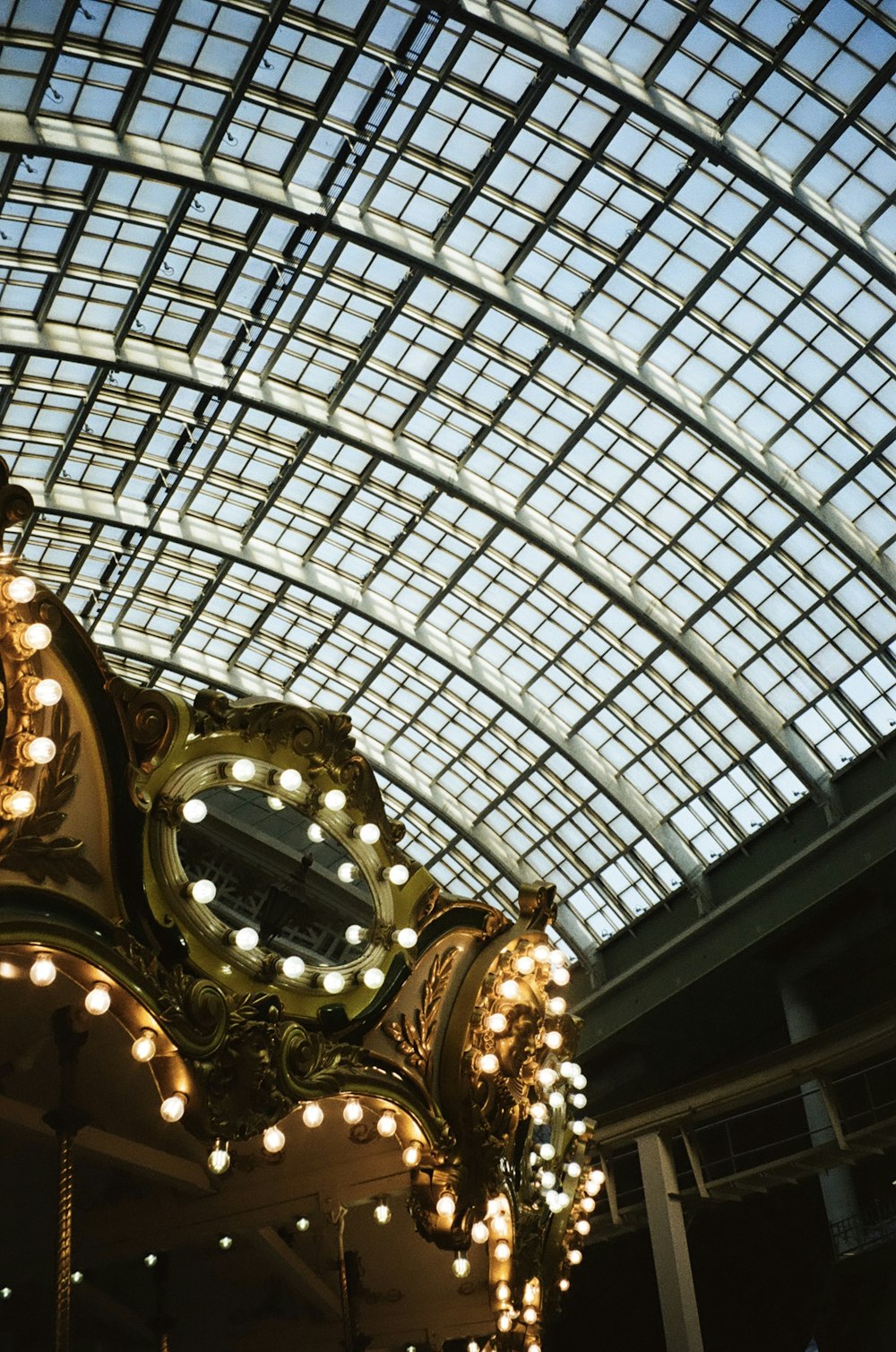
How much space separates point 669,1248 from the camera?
19.8m

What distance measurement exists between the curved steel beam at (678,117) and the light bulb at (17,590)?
16.3 metres

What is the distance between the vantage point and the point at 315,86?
2264 cm

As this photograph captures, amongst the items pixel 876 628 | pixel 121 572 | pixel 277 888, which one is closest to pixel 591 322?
pixel 876 628

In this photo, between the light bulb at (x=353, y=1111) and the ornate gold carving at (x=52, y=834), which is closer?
the ornate gold carving at (x=52, y=834)

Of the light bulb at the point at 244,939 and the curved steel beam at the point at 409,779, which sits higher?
the curved steel beam at the point at 409,779

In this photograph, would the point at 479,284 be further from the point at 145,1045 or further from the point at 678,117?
the point at 145,1045

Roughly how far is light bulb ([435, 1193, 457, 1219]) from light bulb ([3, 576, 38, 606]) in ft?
20.7

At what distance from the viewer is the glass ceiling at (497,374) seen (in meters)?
21.9

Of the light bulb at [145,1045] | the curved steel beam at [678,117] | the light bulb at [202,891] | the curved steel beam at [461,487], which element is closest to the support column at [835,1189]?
the curved steel beam at [461,487]

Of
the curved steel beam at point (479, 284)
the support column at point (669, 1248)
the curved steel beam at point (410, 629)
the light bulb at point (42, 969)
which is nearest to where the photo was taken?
the light bulb at point (42, 969)

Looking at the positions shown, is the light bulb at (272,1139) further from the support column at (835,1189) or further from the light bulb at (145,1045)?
the support column at (835,1189)

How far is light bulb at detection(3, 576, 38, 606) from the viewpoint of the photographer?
8000 millimetres

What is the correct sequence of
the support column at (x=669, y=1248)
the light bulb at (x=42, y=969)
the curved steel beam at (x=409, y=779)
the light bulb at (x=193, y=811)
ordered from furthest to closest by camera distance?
the curved steel beam at (x=409, y=779) < the support column at (x=669, y=1248) < the light bulb at (x=193, y=811) < the light bulb at (x=42, y=969)

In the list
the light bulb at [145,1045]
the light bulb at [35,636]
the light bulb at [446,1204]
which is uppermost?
the light bulb at [35,636]
